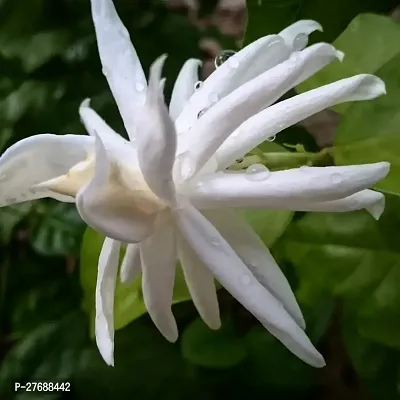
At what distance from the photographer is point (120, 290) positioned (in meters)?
0.49

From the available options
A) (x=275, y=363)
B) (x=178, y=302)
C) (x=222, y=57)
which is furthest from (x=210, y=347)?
(x=222, y=57)

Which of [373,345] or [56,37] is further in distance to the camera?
[56,37]

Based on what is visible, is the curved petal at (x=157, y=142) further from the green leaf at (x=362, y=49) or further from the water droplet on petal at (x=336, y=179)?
the green leaf at (x=362, y=49)

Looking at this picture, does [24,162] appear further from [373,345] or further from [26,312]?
[26,312]

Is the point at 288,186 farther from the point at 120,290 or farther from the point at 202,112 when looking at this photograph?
the point at 120,290

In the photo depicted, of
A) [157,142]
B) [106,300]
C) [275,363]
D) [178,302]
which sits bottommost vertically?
[275,363]

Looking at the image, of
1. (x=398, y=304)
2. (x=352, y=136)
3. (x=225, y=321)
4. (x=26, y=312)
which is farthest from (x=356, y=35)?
(x=26, y=312)

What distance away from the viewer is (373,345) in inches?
22.5

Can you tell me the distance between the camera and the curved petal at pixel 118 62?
0.35 metres

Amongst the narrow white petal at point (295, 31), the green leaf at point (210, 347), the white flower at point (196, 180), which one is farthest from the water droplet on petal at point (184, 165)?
the green leaf at point (210, 347)

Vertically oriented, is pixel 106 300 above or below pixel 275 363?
above

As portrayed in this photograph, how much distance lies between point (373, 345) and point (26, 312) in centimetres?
45

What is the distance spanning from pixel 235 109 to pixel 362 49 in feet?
0.64

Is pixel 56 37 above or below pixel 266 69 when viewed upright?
below
